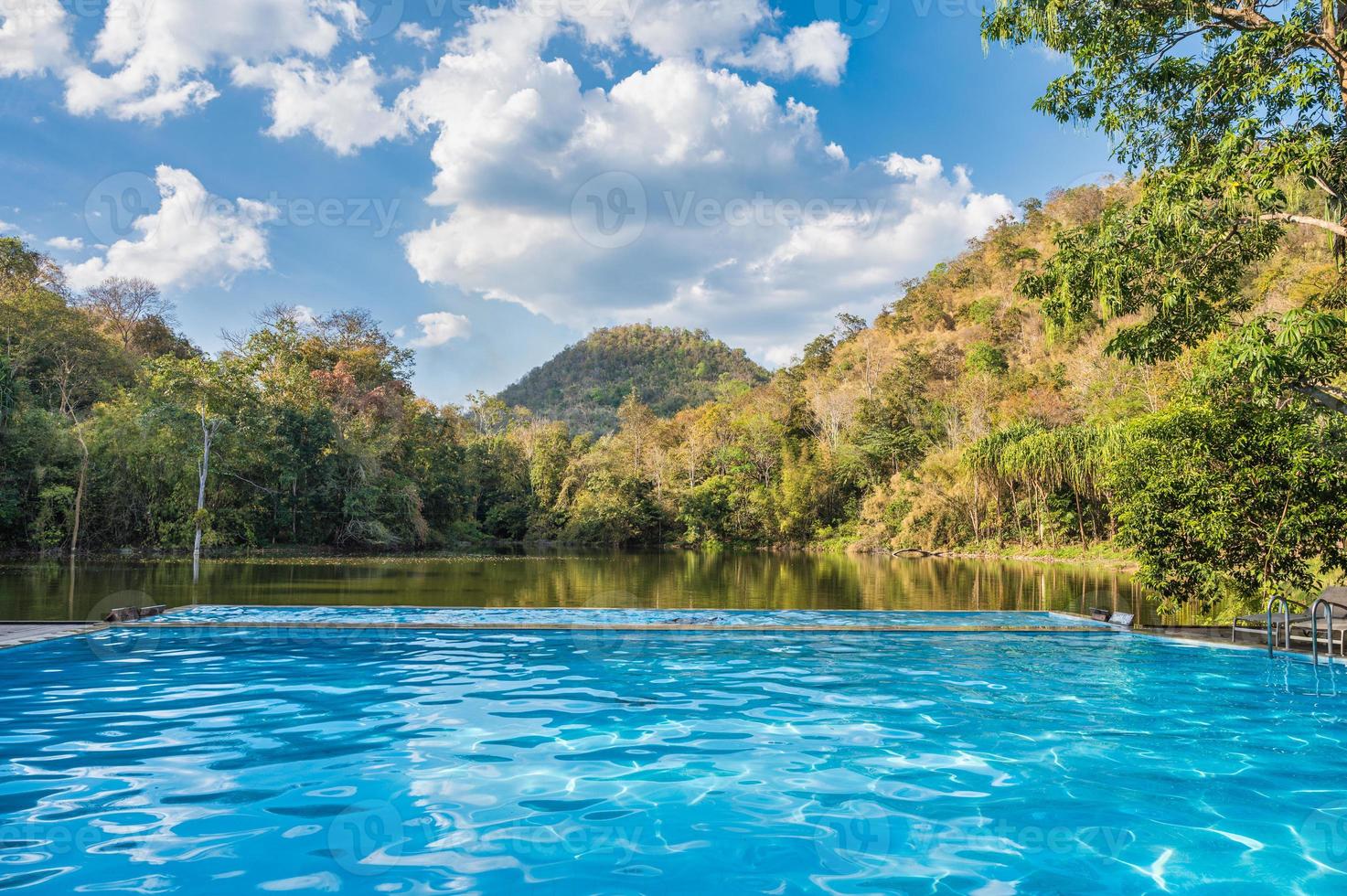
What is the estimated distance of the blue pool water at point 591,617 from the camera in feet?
30.3

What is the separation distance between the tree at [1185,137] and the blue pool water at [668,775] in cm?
396

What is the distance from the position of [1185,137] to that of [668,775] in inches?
364

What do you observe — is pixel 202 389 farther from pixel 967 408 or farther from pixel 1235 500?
pixel 967 408

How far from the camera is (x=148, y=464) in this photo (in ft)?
84.7

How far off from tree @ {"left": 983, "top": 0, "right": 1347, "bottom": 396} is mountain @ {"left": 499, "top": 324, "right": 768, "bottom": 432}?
6541 centimetres

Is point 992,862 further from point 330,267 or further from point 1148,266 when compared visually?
point 330,267

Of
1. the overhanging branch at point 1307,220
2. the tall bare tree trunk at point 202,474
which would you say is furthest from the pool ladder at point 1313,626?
the tall bare tree trunk at point 202,474

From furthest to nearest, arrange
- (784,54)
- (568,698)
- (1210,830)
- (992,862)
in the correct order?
(784,54) → (568,698) → (1210,830) → (992,862)

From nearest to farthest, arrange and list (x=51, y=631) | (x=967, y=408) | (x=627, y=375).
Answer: (x=51, y=631)
(x=967, y=408)
(x=627, y=375)

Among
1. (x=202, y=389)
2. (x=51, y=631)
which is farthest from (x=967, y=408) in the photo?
(x=51, y=631)

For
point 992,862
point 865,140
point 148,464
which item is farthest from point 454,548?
point 992,862

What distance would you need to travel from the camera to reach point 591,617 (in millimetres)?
9742

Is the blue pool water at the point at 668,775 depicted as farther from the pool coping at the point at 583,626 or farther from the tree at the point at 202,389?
the tree at the point at 202,389

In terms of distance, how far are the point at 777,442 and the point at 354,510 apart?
2519cm
